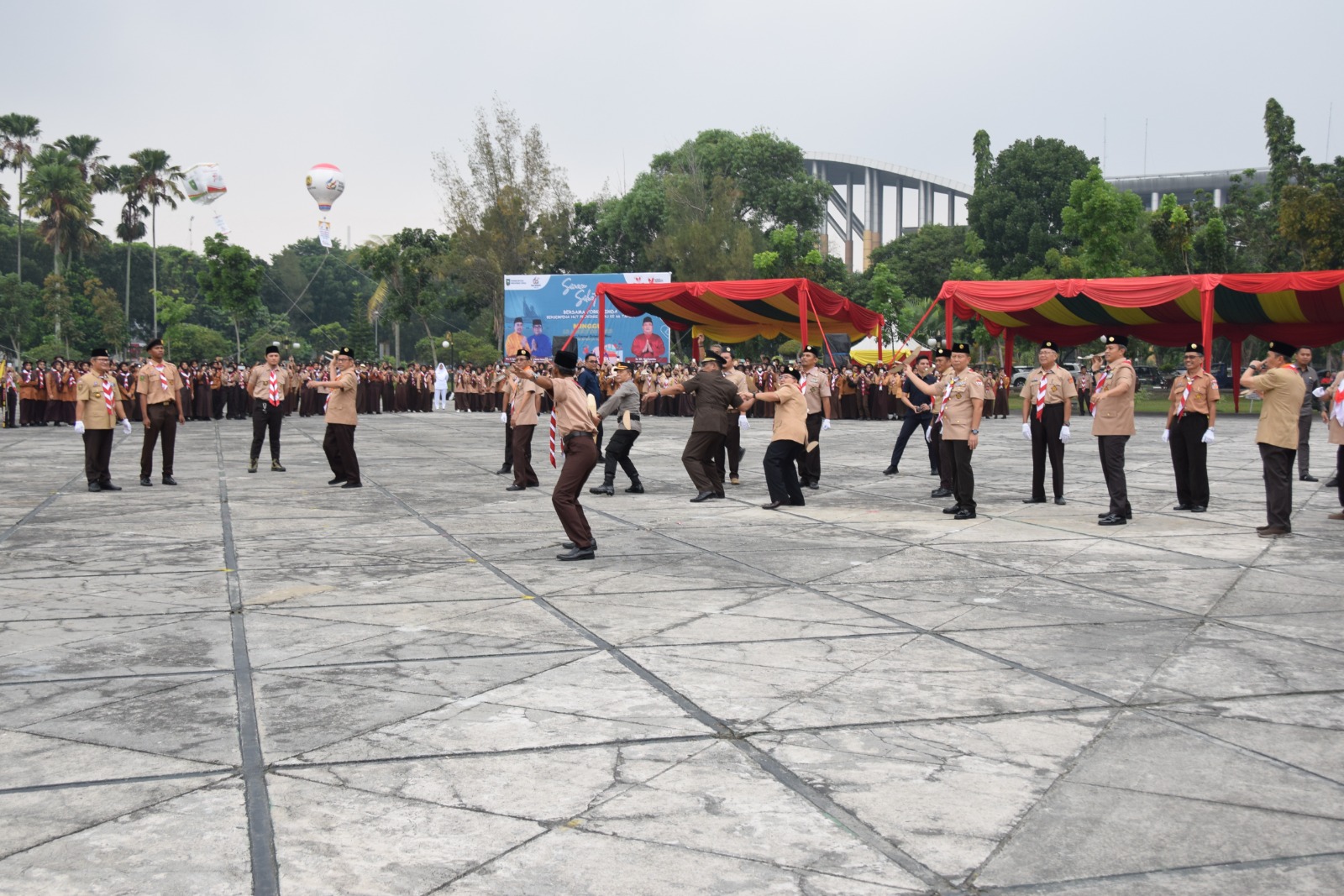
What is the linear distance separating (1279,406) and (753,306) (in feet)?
55.6

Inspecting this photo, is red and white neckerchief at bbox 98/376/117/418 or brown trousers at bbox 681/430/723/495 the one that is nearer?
brown trousers at bbox 681/430/723/495

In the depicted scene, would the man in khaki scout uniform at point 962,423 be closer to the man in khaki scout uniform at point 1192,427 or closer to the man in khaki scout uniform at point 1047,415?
the man in khaki scout uniform at point 1047,415

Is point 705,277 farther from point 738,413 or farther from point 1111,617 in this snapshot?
point 1111,617

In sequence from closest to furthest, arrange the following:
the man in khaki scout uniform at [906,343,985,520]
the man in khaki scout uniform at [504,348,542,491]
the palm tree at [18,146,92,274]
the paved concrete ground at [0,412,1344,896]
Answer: the paved concrete ground at [0,412,1344,896]
the man in khaki scout uniform at [906,343,985,520]
the man in khaki scout uniform at [504,348,542,491]
the palm tree at [18,146,92,274]

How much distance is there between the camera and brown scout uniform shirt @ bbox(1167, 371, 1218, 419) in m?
12.6

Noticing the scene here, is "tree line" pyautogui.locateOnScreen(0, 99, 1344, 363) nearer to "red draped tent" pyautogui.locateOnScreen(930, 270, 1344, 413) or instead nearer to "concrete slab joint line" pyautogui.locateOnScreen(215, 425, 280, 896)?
"red draped tent" pyautogui.locateOnScreen(930, 270, 1344, 413)

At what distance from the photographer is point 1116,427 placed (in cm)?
1198

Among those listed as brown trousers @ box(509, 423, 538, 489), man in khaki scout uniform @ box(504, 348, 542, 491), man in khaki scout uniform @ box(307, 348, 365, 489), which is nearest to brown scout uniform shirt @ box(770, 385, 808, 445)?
man in khaki scout uniform @ box(504, 348, 542, 491)

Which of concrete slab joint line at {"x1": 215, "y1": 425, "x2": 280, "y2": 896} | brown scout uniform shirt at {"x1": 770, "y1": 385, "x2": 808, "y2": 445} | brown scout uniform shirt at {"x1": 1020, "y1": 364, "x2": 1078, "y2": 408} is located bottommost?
concrete slab joint line at {"x1": 215, "y1": 425, "x2": 280, "y2": 896}

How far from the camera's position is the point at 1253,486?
15.4 m

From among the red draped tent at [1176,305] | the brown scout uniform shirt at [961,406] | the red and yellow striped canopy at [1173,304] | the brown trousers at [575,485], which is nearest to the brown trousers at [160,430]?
the brown trousers at [575,485]

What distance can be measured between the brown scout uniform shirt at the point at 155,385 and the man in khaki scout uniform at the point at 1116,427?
11251mm

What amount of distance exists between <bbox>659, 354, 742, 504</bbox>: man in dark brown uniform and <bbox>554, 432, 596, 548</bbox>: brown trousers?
13.0ft

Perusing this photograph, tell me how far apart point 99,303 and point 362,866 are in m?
69.7
